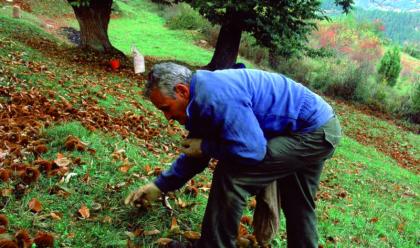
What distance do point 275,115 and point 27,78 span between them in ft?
20.7

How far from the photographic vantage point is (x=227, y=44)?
50.4ft

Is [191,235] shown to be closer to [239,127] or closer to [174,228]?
[174,228]

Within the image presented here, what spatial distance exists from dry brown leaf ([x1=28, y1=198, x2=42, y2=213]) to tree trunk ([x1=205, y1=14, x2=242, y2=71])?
1183 cm

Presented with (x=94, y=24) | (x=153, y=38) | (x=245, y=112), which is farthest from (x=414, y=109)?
(x=245, y=112)

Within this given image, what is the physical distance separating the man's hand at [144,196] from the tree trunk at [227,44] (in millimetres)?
11619

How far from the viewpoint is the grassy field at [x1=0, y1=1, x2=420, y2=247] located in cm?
350

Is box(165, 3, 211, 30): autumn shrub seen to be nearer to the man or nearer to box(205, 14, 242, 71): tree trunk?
box(205, 14, 242, 71): tree trunk

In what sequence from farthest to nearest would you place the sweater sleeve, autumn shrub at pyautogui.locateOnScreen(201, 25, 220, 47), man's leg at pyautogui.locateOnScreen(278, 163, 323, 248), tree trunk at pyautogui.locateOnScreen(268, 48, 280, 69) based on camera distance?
autumn shrub at pyautogui.locateOnScreen(201, 25, 220, 47) < tree trunk at pyautogui.locateOnScreen(268, 48, 280, 69) < the sweater sleeve < man's leg at pyautogui.locateOnScreen(278, 163, 323, 248)

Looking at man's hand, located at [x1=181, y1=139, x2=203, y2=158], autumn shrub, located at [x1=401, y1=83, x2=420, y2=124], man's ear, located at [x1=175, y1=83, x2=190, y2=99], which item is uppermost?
man's ear, located at [x1=175, y1=83, x2=190, y2=99]

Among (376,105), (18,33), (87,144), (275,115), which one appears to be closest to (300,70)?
(376,105)

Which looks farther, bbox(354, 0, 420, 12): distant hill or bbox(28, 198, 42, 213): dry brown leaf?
bbox(354, 0, 420, 12): distant hill

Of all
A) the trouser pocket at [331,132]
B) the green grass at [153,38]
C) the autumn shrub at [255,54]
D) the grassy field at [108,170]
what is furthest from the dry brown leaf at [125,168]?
the autumn shrub at [255,54]

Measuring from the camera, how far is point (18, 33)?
1405 cm

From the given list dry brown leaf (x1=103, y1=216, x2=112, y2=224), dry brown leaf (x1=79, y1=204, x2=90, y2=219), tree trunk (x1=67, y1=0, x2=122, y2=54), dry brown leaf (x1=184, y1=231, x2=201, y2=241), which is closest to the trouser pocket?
dry brown leaf (x1=184, y1=231, x2=201, y2=241)
